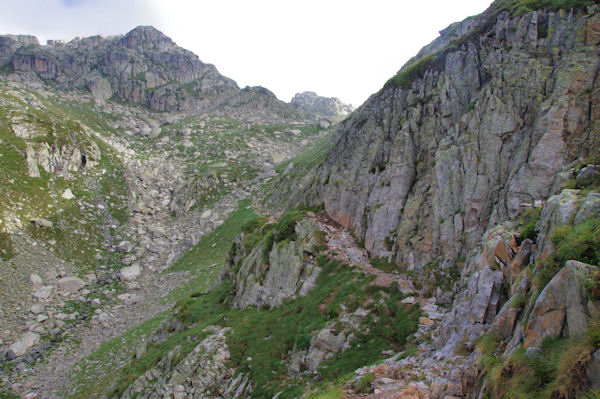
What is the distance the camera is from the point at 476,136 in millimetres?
23266

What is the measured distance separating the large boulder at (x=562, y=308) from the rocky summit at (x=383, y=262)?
0.16ft

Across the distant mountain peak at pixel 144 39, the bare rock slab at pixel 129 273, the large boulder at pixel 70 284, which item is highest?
the distant mountain peak at pixel 144 39

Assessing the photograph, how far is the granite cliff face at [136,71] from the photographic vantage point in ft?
476

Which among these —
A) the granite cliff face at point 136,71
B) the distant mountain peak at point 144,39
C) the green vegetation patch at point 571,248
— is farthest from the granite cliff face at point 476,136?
the distant mountain peak at point 144,39

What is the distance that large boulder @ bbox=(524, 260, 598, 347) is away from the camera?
7441 mm

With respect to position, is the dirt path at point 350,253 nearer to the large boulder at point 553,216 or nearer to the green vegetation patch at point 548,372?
the large boulder at point 553,216

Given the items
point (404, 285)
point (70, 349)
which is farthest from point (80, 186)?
point (404, 285)

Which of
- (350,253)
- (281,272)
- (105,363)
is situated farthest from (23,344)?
(350,253)

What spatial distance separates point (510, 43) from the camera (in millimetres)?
24359

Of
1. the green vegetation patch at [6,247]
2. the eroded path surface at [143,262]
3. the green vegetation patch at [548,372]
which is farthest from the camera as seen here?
the green vegetation patch at [6,247]

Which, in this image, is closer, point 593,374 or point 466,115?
point 593,374

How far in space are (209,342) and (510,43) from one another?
36.3 m

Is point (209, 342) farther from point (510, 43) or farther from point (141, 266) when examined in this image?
point (141, 266)

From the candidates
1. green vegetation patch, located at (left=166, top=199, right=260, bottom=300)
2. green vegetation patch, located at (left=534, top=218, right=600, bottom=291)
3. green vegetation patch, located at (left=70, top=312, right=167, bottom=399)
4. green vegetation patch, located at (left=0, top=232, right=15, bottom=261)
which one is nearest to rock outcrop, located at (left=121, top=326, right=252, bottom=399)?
green vegetation patch, located at (left=70, top=312, right=167, bottom=399)
